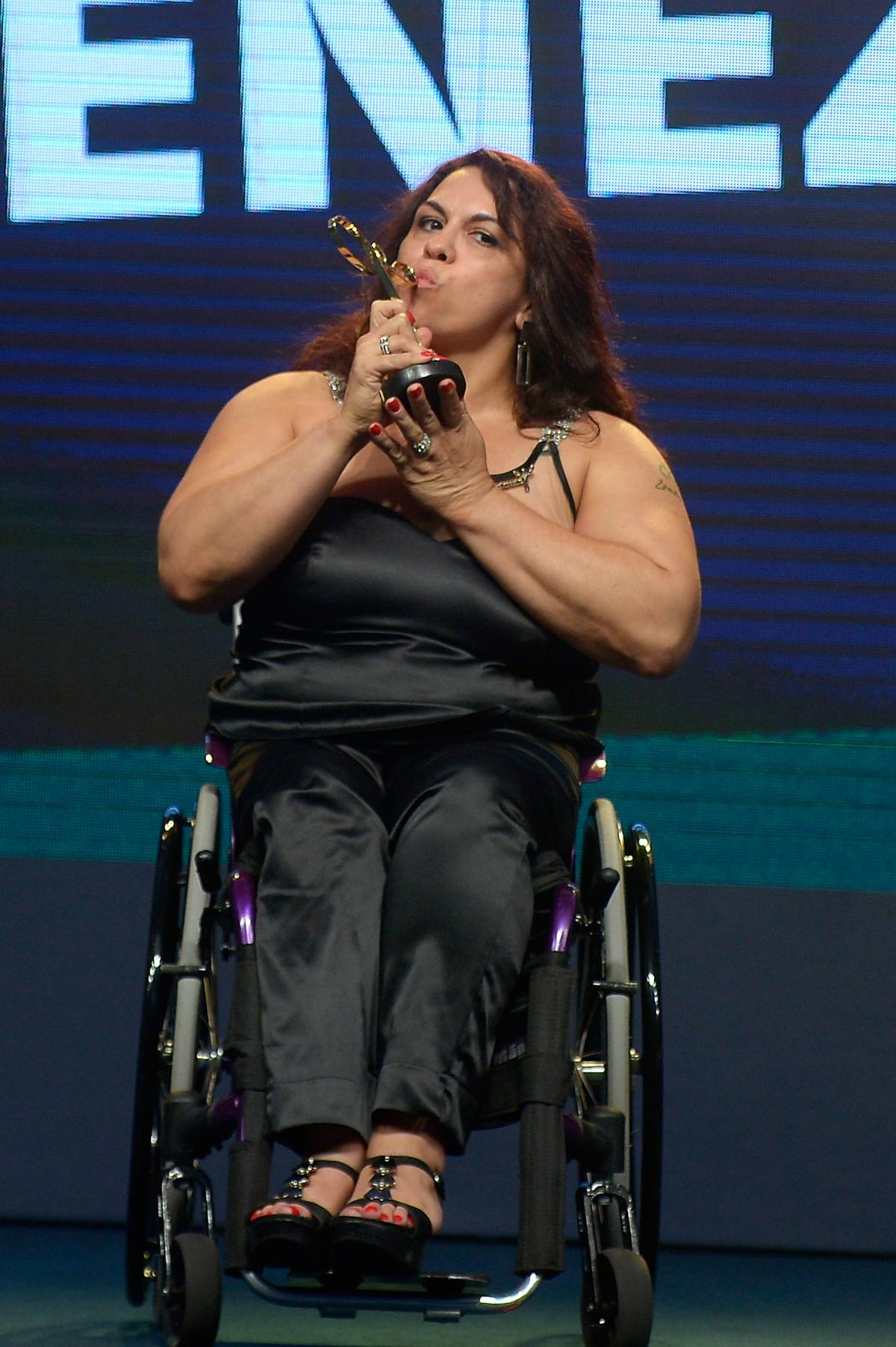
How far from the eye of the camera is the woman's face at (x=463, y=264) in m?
2.12

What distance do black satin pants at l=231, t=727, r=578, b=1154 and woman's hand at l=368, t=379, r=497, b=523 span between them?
0.26m

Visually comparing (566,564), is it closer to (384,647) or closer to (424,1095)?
(384,647)

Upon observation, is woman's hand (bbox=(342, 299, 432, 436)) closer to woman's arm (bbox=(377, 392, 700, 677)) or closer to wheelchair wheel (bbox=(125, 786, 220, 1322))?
woman's arm (bbox=(377, 392, 700, 677))

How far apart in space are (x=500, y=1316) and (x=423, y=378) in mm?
1182

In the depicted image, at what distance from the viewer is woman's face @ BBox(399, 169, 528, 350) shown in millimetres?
2123

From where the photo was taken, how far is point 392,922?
1.72 m

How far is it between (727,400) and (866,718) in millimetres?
523

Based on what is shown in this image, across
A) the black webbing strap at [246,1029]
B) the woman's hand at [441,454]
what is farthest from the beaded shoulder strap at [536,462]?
the black webbing strap at [246,1029]

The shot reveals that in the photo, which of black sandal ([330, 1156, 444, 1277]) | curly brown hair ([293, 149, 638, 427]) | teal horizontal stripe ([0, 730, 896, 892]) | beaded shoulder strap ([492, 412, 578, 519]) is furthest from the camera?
Result: teal horizontal stripe ([0, 730, 896, 892])

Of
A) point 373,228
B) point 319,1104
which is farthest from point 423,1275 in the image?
point 373,228

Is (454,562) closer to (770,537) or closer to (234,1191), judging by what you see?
(234,1191)

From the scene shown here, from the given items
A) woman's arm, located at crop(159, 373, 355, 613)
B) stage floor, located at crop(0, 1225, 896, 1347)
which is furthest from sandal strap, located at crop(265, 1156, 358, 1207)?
woman's arm, located at crop(159, 373, 355, 613)

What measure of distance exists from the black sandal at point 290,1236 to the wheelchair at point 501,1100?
0.02m

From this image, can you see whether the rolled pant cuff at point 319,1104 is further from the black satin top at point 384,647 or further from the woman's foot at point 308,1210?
the black satin top at point 384,647
